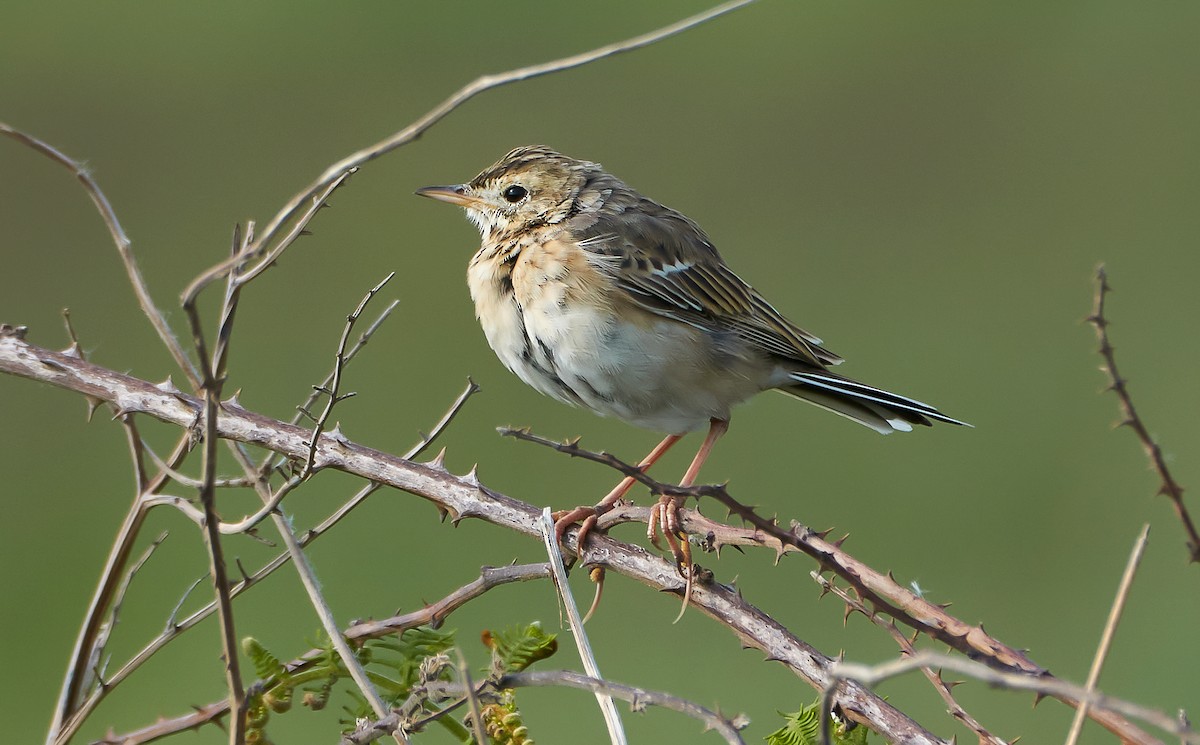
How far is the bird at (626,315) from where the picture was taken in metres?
4.44

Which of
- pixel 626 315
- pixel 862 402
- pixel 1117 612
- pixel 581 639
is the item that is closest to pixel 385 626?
pixel 581 639

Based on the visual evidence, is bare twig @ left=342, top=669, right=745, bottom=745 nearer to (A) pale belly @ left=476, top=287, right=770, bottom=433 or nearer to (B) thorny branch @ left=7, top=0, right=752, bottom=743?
(B) thorny branch @ left=7, top=0, right=752, bottom=743

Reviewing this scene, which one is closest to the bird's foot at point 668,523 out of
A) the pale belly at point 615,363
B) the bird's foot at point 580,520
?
the bird's foot at point 580,520

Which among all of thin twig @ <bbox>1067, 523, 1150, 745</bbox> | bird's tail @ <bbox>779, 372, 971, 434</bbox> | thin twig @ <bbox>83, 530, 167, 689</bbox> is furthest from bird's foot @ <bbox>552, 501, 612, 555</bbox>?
thin twig @ <bbox>1067, 523, 1150, 745</bbox>

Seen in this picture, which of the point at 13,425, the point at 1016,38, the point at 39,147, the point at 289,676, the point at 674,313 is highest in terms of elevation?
the point at 1016,38

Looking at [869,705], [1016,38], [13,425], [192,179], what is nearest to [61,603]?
[13,425]

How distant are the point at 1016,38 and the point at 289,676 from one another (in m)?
14.3

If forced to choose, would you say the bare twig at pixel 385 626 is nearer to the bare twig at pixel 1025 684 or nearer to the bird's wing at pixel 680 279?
the bare twig at pixel 1025 684

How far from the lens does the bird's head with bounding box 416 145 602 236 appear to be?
505 cm

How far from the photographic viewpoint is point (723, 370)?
4.82 m

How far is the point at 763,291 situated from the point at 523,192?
647 cm

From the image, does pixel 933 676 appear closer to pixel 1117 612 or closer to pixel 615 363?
pixel 1117 612

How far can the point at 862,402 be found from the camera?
4820 millimetres

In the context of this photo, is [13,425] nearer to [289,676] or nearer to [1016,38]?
[289,676]
